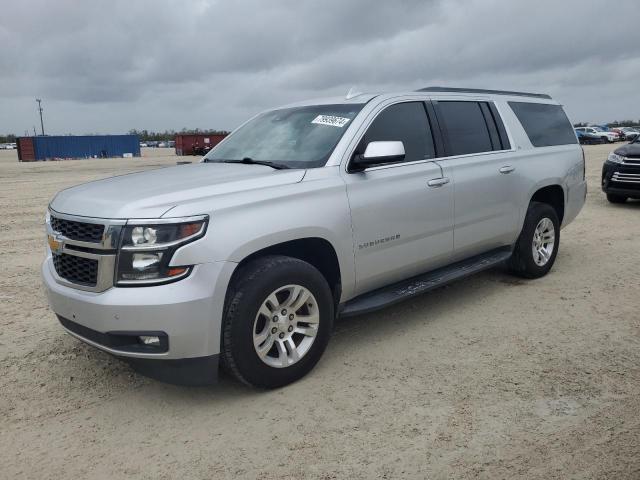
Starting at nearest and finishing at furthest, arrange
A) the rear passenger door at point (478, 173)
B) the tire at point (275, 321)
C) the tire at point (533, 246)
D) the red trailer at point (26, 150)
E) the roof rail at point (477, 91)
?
the tire at point (275, 321), the rear passenger door at point (478, 173), the roof rail at point (477, 91), the tire at point (533, 246), the red trailer at point (26, 150)

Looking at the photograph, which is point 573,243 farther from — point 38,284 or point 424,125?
point 38,284

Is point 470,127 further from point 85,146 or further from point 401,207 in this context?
point 85,146

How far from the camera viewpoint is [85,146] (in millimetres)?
51812

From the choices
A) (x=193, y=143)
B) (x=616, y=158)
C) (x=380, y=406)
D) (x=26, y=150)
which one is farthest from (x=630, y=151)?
(x=26, y=150)

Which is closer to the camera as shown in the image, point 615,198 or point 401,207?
point 401,207

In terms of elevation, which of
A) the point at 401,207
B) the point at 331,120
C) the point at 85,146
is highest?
the point at 85,146

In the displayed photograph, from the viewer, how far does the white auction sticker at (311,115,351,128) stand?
4.05 meters

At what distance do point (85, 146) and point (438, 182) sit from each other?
2103 inches

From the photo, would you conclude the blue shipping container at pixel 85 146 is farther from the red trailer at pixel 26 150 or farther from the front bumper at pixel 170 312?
the front bumper at pixel 170 312

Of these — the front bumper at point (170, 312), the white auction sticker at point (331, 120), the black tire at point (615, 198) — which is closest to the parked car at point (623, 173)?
the black tire at point (615, 198)

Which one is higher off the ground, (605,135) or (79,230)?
(605,135)

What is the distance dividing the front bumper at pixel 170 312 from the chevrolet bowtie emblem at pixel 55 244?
346 mm

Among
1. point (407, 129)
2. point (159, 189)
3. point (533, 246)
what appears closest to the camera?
point (159, 189)

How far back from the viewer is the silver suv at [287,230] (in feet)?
9.69
